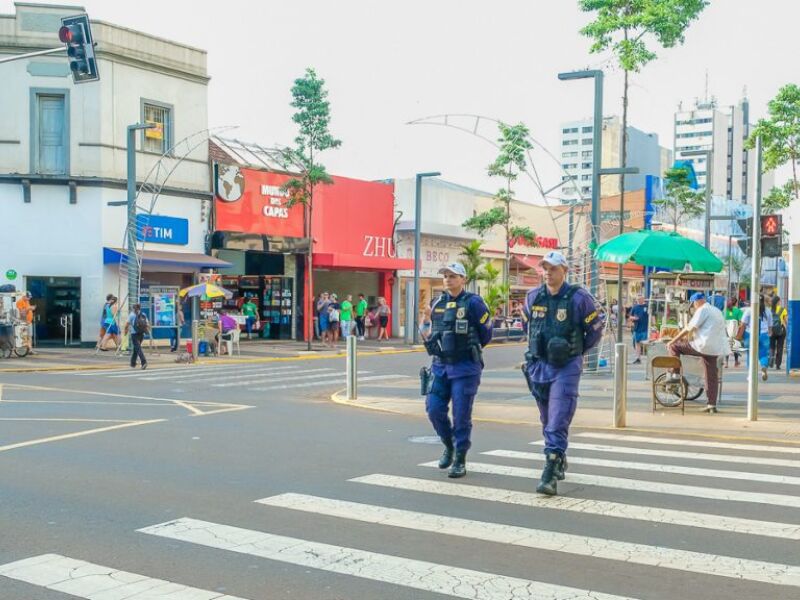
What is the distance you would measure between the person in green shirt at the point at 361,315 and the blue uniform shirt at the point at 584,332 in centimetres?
2875

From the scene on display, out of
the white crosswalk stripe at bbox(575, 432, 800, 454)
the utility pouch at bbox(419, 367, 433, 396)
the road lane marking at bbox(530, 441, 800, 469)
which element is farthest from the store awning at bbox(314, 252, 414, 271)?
the utility pouch at bbox(419, 367, 433, 396)

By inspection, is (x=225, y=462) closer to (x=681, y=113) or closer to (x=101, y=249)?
(x=101, y=249)

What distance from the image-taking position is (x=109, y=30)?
29.1 meters

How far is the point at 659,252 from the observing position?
15.2m

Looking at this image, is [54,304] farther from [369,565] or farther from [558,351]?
[369,565]

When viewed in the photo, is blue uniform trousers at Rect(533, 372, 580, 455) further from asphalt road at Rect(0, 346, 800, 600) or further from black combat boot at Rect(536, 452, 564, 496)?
asphalt road at Rect(0, 346, 800, 600)

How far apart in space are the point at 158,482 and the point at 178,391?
9289 mm

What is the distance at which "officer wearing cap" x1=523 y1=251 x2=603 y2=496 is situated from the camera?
7.69 metres

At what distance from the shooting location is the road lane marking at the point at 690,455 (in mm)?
9430

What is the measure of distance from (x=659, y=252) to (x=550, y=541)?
32.5ft

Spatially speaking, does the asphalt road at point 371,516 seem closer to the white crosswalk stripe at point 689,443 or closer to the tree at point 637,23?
the white crosswalk stripe at point 689,443

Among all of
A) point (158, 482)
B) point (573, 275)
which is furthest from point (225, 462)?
point (573, 275)

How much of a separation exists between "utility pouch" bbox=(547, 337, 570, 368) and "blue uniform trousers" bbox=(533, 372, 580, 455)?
12 cm

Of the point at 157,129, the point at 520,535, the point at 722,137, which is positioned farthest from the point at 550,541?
the point at 722,137
